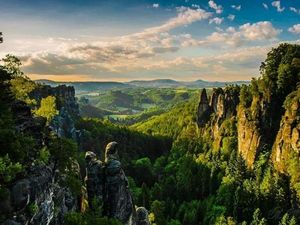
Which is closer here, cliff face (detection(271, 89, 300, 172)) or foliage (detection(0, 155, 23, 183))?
foliage (detection(0, 155, 23, 183))

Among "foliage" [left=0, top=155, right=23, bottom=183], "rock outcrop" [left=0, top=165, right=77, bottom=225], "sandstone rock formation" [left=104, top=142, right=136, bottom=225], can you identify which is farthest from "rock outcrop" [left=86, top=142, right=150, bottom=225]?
"foliage" [left=0, top=155, right=23, bottom=183]

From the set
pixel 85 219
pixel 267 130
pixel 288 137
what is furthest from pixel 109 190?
pixel 267 130

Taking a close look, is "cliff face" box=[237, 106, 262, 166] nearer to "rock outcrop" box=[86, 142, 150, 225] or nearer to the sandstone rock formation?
the sandstone rock formation

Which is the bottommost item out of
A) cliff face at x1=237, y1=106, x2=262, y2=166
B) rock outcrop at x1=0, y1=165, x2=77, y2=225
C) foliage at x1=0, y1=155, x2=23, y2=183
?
cliff face at x1=237, y1=106, x2=262, y2=166

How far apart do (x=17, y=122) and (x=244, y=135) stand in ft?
443

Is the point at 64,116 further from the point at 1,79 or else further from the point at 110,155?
the point at 1,79

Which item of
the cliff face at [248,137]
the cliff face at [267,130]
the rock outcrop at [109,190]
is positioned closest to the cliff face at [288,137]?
the cliff face at [267,130]

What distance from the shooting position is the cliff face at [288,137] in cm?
13793

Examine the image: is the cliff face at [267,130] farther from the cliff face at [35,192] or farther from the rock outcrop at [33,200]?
the rock outcrop at [33,200]

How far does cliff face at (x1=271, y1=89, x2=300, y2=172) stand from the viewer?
453ft

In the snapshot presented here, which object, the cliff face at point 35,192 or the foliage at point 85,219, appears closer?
the cliff face at point 35,192

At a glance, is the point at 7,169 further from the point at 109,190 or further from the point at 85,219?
the point at 109,190

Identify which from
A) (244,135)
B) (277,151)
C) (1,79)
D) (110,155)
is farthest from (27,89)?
(244,135)

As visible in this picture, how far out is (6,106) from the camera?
1949 inches
